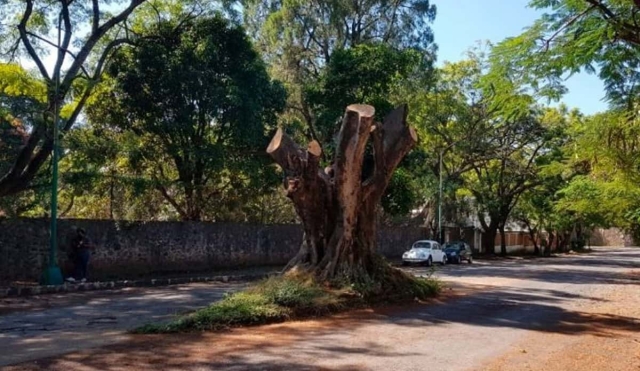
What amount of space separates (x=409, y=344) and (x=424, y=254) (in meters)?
25.0

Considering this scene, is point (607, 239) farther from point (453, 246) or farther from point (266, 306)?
point (266, 306)

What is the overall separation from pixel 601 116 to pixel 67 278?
14740 mm

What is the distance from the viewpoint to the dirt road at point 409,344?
309 inches

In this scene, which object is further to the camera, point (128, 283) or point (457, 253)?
point (457, 253)

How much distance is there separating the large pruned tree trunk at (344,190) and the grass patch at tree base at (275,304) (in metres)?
0.56

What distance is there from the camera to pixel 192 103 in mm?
23891

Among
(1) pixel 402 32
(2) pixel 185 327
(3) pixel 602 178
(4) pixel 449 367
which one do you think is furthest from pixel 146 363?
(1) pixel 402 32

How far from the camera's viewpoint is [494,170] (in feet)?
155

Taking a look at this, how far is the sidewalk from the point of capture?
1617 cm

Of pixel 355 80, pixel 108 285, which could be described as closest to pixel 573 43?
pixel 108 285

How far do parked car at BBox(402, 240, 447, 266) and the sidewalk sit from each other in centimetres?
1034

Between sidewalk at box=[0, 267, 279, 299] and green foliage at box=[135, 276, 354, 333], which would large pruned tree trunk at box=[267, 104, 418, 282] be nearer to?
green foliage at box=[135, 276, 354, 333]

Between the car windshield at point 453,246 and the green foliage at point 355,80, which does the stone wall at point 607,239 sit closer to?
the car windshield at point 453,246

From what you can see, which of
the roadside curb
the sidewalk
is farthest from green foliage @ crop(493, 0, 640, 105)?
the sidewalk
